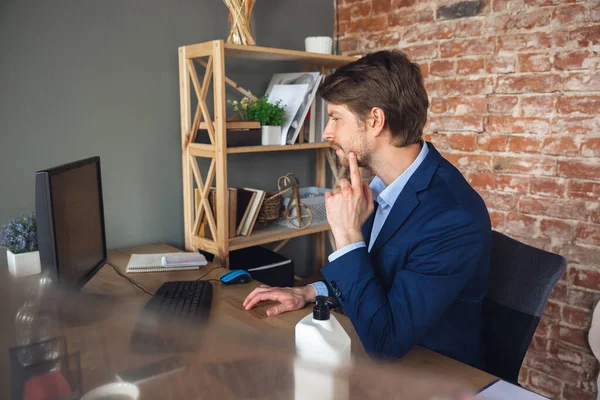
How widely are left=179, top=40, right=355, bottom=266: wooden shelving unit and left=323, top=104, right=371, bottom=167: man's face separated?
0.65 metres

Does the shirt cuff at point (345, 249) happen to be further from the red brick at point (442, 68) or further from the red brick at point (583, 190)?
the red brick at point (442, 68)

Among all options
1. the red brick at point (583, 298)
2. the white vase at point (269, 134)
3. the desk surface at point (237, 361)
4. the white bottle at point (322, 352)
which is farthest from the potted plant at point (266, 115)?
the red brick at point (583, 298)

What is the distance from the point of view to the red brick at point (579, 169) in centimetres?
200

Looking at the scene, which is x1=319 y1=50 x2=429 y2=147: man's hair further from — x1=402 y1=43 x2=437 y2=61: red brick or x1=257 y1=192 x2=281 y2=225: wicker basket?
x1=402 y1=43 x2=437 y2=61: red brick

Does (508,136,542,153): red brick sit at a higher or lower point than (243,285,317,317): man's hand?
higher

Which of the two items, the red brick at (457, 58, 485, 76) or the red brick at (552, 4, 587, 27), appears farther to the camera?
the red brick at (457, 58, 485, 76)

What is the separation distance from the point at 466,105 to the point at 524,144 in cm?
33

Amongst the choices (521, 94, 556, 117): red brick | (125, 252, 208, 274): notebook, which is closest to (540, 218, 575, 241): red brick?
(521, 94, 556, 117): red brick

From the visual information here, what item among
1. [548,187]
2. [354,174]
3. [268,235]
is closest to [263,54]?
[268,235]

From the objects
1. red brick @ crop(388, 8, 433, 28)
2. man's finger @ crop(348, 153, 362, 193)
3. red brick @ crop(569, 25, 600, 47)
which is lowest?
man's finger @ crop(348, 153, 362, 193)

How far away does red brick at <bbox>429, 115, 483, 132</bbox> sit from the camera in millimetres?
2342

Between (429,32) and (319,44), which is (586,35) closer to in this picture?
(429,32)

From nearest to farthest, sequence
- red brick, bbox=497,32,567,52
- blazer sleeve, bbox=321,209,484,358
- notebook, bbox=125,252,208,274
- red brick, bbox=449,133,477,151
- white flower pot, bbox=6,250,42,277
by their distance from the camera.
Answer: blazer sleeve, bbox=321,209,484,358, white flower pot, bbox=6,250,42,277, notebook, bbox=125,252,208,274, red brick, bbox=497,32,567,52, red brick, bbox=449,133,477,151

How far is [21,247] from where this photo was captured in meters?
1.66
